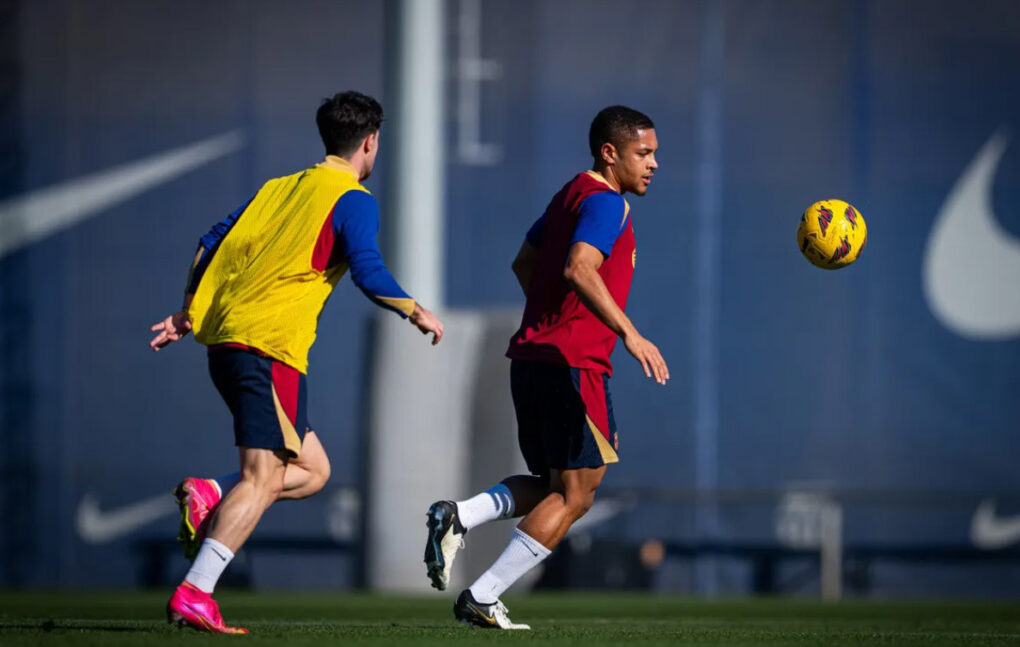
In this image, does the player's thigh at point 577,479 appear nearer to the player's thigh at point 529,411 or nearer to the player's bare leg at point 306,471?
the player's thigh at point 529,411

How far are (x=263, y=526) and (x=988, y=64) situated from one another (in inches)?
284

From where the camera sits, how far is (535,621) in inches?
255

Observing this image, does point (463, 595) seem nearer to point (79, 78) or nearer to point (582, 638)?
point (582, 638)

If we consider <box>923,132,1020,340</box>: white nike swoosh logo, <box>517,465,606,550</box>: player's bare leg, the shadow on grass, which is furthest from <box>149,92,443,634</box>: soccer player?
<box>923,132,1020,340</box>: white nike swoosh logo

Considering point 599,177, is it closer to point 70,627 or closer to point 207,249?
point 207,249

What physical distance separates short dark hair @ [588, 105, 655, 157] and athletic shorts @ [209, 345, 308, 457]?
1291 mm

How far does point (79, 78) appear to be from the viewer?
43.6ft

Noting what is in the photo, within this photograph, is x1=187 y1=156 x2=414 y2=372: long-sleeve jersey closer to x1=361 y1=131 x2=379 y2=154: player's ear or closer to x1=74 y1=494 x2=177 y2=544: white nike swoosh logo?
x1=361 y1=131 x2=379 y2=154: player's ear

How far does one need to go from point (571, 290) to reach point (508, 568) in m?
0.90

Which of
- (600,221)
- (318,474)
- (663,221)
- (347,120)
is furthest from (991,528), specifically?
(347,120)

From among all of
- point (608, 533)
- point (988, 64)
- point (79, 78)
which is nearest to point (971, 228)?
point (988, 64)

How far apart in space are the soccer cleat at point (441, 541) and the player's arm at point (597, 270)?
2.54ft

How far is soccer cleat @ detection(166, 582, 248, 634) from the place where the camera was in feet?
A: 15.0

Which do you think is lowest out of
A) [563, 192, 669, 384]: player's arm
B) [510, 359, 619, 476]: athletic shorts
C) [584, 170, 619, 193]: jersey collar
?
[510, 359, 619, 476]: athletic shorts
